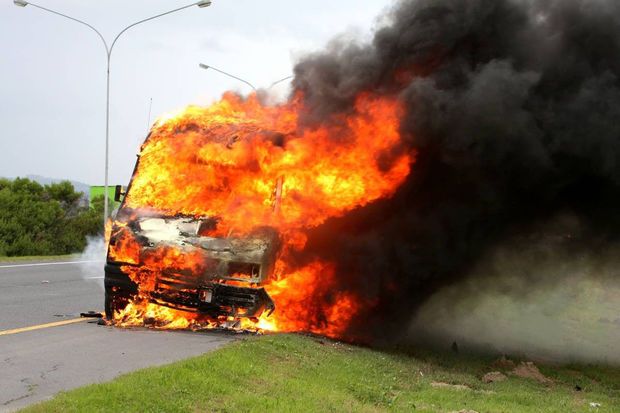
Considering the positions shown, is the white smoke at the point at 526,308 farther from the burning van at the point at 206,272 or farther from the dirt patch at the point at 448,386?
the burning van at the point at 206,272

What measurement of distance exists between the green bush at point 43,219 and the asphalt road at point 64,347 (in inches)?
435

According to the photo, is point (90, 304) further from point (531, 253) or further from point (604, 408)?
point (604, 408)

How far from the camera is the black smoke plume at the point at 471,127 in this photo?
9062 millimetres

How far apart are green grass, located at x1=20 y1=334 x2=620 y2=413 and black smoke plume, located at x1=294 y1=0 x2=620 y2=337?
4.69ft

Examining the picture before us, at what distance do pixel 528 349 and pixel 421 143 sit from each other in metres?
3.73

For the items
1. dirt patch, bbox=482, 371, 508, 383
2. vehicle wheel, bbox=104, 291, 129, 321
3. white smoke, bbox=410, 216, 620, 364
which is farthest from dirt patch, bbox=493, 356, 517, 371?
vehicle wheel, bbox=104, 291, 129, 321

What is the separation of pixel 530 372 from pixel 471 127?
10.3ft

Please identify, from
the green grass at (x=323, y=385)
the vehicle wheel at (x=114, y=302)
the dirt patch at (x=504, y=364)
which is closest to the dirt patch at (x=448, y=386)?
the green grass at (x=323, y=385)

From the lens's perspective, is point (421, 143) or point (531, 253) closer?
point (421, 143)

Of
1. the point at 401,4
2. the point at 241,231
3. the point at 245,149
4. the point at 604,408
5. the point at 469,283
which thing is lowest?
the point at 604,408

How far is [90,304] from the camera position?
12414mm

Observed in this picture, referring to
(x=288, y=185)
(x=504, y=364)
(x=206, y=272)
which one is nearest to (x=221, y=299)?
(x=206, y=272)

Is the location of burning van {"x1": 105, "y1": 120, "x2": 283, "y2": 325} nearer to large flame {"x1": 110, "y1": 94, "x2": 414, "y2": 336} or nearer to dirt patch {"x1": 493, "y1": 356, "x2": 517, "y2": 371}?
large flame {"x1": 110, "y1": 94, "x2": 414, "y2": 336}

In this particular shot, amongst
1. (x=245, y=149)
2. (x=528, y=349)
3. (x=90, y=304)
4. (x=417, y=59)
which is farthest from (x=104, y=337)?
(x=528, y=349)
